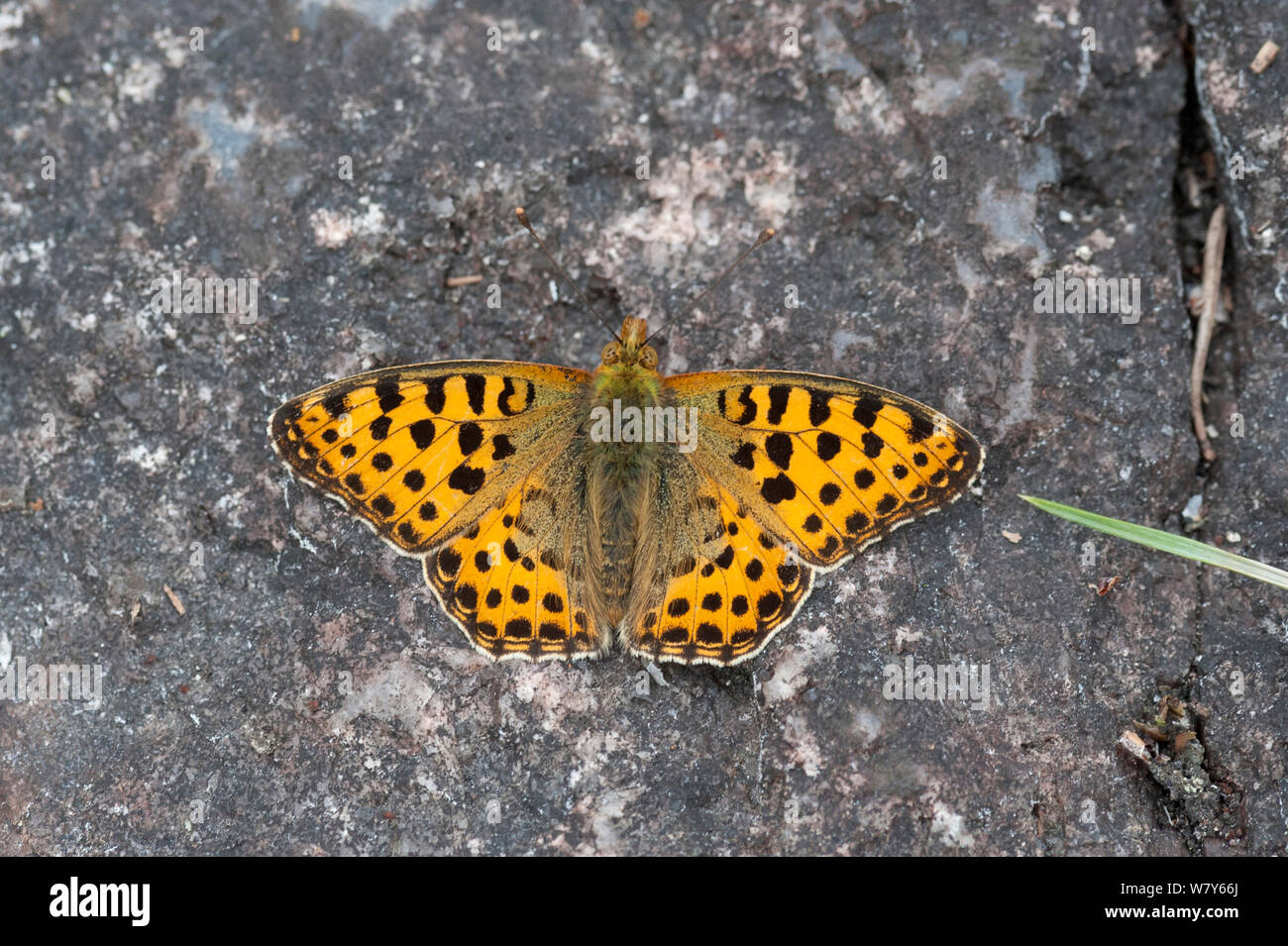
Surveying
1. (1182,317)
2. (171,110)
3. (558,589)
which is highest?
(171,110)

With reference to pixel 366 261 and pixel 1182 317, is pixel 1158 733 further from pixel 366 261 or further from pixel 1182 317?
pixel 366 261

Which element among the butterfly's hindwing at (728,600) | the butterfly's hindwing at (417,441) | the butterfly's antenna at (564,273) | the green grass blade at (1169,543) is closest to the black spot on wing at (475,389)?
the butterfly's hindwing at (417,441)

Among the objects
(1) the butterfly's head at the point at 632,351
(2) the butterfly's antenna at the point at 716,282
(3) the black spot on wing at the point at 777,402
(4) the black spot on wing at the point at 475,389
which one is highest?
(2) the butterfly's antenna at the point at 716,282

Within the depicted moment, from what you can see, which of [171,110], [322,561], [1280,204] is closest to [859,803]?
[322,561]

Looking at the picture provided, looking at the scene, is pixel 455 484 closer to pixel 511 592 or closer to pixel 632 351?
pixel 511 592

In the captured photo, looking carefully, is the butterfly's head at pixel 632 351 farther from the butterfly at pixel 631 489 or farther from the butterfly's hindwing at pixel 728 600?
the butterfly's hindwing at pixel 728 600

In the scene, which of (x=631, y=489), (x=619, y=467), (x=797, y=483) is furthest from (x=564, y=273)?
(x=797, y=483)

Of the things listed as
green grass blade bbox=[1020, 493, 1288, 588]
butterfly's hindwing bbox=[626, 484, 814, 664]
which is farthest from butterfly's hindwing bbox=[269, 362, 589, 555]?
green grass blade bbox=[1020, 493, 1288, 588]
